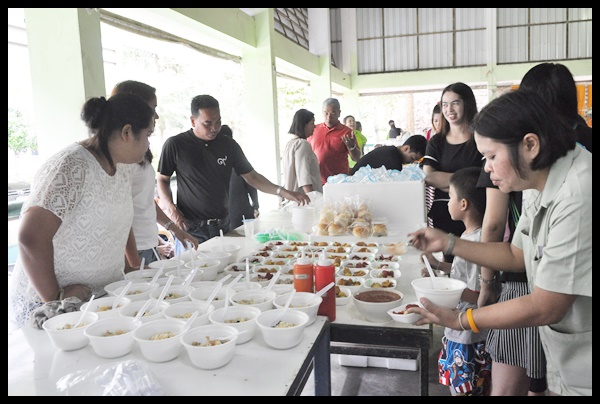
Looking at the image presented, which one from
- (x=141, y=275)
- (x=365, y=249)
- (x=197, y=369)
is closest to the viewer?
(x=197, y=369)

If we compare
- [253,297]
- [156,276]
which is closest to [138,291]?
[156,276]

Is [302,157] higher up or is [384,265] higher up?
[302,157]

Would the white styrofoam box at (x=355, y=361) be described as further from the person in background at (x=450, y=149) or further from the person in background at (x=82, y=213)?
the person in background at (x=82, y=213)

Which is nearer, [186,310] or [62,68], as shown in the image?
[186,310]

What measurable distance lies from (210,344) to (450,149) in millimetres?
2087

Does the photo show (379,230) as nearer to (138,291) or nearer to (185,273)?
(185,273)

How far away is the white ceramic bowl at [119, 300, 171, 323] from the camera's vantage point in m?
1.48

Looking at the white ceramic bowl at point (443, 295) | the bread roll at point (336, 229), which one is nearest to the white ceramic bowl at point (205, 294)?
the white ceramic bowl at point (443, 295)

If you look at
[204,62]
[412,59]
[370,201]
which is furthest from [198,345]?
[412,59]

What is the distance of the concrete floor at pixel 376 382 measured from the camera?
264cm

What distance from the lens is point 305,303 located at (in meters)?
1.57

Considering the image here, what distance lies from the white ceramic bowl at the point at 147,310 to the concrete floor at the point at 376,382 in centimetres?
134

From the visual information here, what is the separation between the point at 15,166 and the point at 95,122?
2565 millimetres

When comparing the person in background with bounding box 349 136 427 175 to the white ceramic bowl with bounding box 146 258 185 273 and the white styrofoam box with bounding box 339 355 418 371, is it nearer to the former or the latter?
the white styrofoam box with bounding box 339 355 418 371
